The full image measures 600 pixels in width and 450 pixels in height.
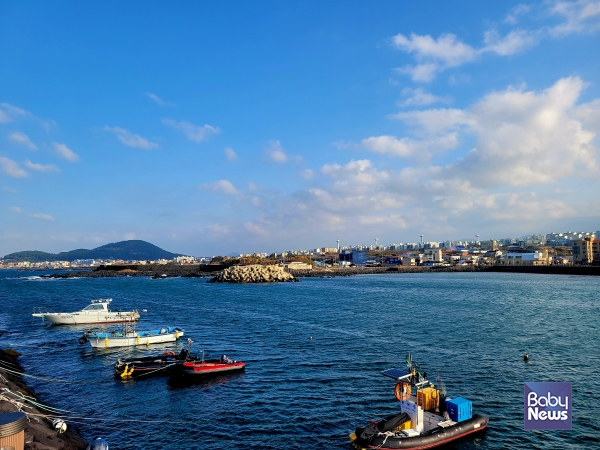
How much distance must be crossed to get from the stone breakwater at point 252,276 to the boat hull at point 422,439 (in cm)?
10036

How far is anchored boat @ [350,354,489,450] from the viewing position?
1497cm

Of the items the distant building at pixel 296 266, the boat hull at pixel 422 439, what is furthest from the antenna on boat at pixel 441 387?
the distant building at pixel 296 266

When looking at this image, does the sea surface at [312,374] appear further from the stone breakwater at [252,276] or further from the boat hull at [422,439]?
the stone breakwater at [252,276]

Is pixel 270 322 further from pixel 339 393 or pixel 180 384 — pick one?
pixel 339 393

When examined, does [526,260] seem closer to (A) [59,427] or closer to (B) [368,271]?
(B) [368,271]

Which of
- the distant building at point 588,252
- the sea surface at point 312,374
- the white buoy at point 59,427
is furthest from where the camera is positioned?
the distant building at point 588,252

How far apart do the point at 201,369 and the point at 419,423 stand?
1423cm

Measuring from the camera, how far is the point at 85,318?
45.5 metres

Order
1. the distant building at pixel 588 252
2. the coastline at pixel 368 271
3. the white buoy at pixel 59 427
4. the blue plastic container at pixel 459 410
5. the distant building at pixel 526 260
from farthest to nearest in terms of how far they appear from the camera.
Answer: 1. the distant building at pixel 526 260
2. the distant building at pixel 588 252
3. the coastline at pixel 368 271
4. the blue plastic container at pixel 459 410
5. the white buoy at pixel 59 427

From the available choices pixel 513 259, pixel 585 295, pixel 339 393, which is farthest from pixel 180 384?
pixel 513 259

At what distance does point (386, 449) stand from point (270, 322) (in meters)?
30.5

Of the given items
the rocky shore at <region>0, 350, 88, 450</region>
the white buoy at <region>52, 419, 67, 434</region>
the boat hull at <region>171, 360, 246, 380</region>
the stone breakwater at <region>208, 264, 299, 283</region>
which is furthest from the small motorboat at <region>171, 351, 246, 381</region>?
the stone breakwater at <region>208, 264, 299, 283</region>

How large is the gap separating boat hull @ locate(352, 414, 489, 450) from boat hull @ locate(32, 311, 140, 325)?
3693 cm

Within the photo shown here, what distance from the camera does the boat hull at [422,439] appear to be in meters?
14.8
